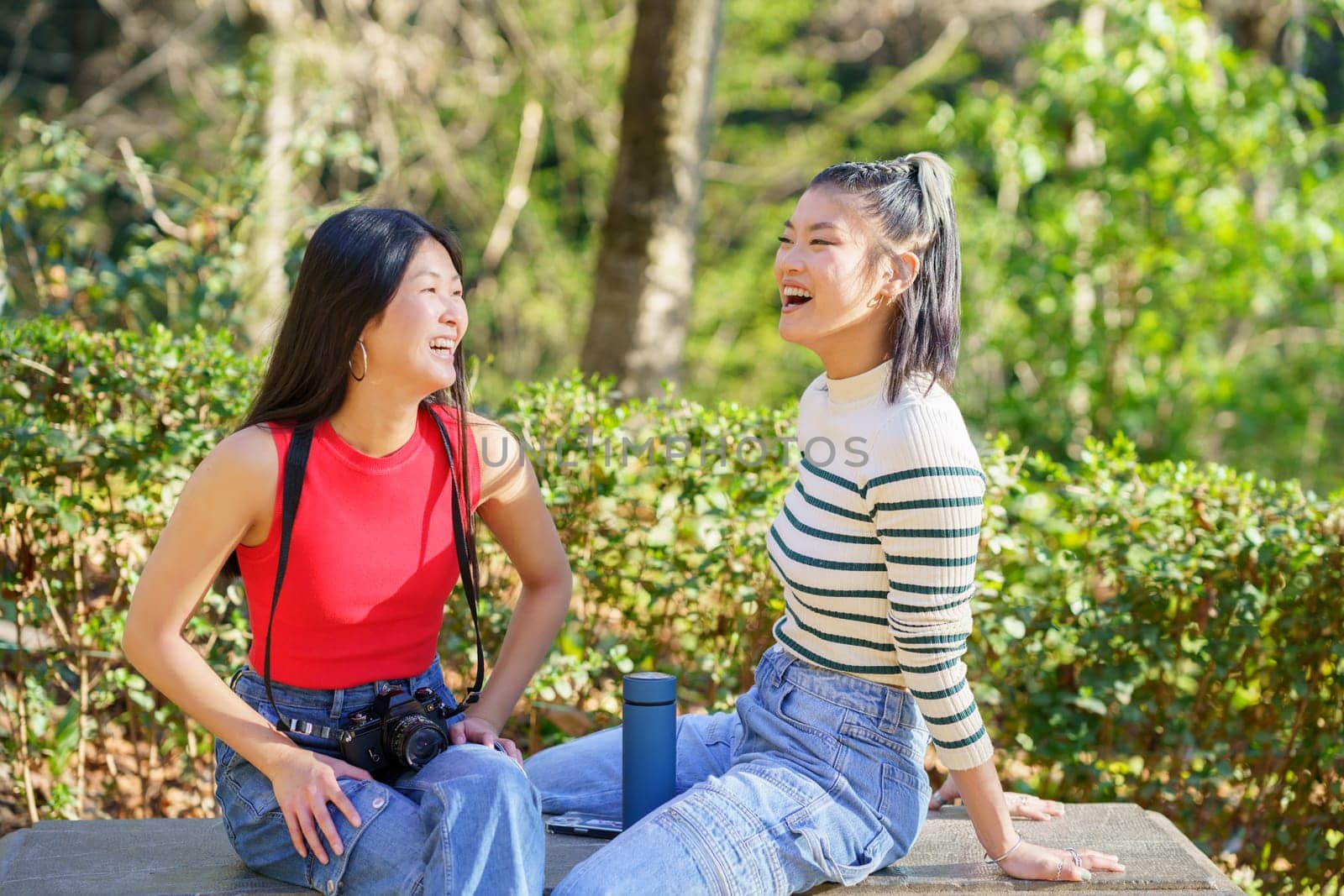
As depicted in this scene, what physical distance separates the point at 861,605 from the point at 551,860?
2.30ft

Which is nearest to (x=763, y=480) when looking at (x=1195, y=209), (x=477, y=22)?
(x=1195, y=209)

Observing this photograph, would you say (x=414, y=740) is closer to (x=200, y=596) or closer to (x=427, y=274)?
(x=200, y=596)

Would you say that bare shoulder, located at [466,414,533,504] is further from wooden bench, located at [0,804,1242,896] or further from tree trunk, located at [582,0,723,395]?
tree trunk, located at [582,0,723,395]

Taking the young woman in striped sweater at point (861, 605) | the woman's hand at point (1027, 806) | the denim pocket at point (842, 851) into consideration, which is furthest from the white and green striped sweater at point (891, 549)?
the woman's hand at point (1027, 806)

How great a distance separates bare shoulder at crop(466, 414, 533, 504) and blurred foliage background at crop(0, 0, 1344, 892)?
2.15ft

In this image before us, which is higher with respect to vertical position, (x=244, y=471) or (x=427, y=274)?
(x=427, y=274)

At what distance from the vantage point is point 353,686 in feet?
7.20

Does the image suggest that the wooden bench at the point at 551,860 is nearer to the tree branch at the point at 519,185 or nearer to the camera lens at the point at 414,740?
the camera lens at the point at 414,740

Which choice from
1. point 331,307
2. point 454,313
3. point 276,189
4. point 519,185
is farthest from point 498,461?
point 519,185

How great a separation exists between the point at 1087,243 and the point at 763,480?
3519mm

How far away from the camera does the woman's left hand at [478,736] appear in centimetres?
222

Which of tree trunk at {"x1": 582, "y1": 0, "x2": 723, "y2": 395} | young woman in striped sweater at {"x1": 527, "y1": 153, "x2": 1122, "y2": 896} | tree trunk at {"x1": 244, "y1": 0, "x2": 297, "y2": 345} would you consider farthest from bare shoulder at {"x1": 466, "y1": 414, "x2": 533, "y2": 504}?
tree trunk at {"x1": 582, "y1": 0, "x2": 723, "y2": 395}

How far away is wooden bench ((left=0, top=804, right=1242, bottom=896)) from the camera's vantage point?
2.13 metres

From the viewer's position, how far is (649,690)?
89.3 inches
